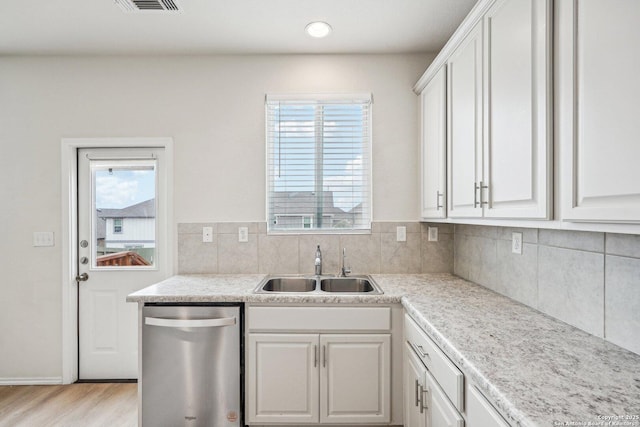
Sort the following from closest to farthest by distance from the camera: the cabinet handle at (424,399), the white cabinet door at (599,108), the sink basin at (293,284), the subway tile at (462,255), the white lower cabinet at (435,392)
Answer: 1. the white cabinet door at (599,108)
2. the white lower cabinet at (435,392)
3. the cabinet handle at (424,399)
4. the subway tile at (462,255)
5. the sink basin at (293,284)

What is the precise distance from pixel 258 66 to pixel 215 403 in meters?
2.32

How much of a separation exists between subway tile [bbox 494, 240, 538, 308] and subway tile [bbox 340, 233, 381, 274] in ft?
2.80

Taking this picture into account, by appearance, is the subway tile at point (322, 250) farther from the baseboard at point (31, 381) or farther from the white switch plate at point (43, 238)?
the baseboard at point (31, 381)

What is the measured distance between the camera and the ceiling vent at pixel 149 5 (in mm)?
1948

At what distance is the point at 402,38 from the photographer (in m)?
2.40

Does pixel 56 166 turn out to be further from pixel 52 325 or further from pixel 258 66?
pixel 258 66

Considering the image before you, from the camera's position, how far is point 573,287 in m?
1.40

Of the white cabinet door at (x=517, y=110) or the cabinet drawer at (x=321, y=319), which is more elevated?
the white cabinet door at (x=517, y=110)

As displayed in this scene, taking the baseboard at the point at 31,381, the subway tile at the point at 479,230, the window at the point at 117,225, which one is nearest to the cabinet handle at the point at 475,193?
the subway tile at the point at 479,230

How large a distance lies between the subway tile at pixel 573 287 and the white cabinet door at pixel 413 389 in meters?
0.64

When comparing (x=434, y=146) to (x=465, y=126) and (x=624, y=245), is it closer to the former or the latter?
(x=465, y=126)

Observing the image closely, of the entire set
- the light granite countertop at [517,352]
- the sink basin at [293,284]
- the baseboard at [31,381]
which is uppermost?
the light granite countertop at [517,352]

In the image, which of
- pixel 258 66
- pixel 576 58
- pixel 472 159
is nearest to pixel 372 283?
pixel 472 159

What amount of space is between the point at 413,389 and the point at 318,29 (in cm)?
222
